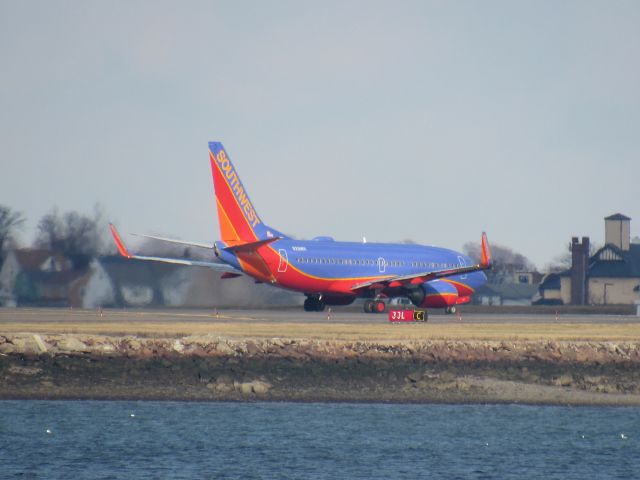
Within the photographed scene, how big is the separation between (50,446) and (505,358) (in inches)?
904

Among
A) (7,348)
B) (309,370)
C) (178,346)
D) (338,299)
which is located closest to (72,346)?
(7,348)

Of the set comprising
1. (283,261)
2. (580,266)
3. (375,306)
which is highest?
(580,266)

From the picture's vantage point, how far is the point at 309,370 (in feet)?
171

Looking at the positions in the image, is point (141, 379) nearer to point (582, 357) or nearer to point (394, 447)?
point (394, 447)

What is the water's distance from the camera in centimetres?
3653

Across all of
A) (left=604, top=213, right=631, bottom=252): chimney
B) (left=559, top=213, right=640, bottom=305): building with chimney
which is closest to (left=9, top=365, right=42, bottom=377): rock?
(left=559, top=213, right=640, bottom=305): building with chimney

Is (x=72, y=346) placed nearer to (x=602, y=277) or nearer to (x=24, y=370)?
(x=24, y=370)

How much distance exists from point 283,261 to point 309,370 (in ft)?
90.7

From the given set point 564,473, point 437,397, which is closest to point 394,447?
point 564,473

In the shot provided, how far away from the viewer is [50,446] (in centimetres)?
3922

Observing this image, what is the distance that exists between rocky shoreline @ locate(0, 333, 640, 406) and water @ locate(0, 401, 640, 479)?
152cm

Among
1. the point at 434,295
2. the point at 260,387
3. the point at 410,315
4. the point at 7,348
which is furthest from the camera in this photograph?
the point at 434,295

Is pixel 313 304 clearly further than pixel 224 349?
Yes

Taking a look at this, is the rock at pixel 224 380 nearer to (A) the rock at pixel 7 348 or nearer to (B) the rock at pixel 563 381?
(A) the rock at pixel 7 348
